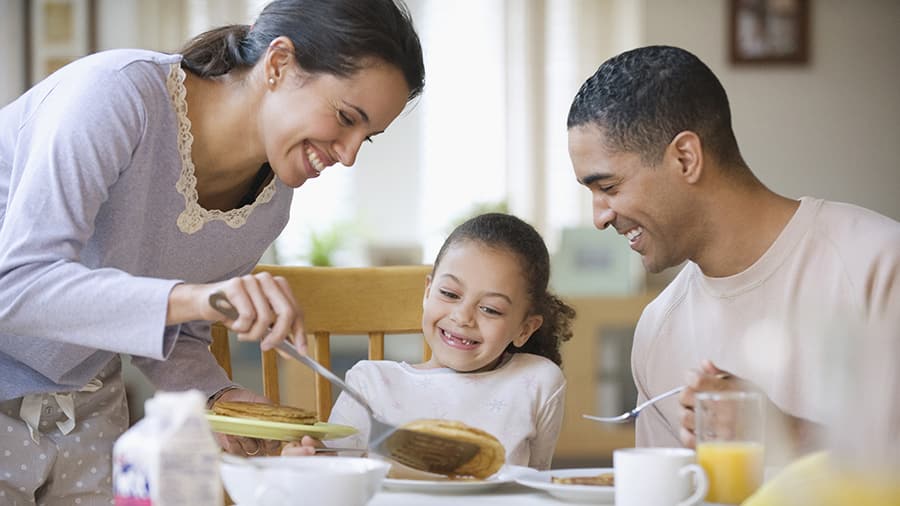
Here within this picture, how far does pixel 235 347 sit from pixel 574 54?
1968 millimetres

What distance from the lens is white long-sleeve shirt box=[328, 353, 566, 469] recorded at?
168cm

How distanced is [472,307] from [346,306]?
207mm

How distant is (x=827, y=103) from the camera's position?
4.86m

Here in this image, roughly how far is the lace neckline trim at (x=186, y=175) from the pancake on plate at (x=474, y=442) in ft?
1.85

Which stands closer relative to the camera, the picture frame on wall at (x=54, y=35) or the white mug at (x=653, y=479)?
the white mug at (x=653, y=479)

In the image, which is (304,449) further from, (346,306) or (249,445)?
(346,306)

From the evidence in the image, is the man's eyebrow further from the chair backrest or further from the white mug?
the white mug

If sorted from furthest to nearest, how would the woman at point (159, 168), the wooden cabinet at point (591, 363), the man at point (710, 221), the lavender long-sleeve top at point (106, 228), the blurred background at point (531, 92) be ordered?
the blurred background at point (531, 92)
the wooden cabinet at point (591, 363)
the man at point (710, 221)
the woman at point (159, 168)
the lavender long-sleeve top at point (106, 228)

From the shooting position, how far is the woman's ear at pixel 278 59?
1458mm

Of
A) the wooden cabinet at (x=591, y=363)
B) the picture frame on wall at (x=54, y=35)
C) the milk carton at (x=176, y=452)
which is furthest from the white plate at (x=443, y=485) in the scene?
the picture frame on wall at (x=54, y=35)

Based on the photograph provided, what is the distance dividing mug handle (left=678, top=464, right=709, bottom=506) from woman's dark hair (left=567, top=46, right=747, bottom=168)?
2.38 ft

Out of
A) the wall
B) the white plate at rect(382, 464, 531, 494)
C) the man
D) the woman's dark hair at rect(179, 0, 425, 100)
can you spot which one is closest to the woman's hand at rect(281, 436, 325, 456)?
the white plate at rect(382, 464, 531, 494)

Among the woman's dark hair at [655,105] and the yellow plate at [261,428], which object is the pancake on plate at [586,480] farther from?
the woman's dark hair at [655,105]

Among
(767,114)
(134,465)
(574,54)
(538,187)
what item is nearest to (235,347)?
(538,187)
